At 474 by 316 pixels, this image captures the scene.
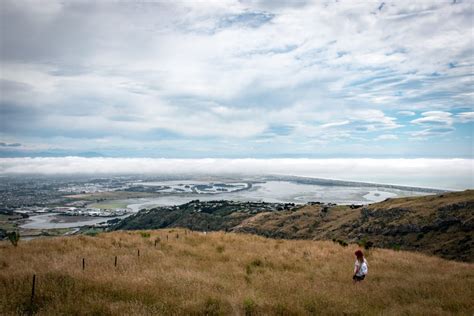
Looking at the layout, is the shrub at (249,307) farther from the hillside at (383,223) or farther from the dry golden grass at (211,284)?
the hillside at (383,223)

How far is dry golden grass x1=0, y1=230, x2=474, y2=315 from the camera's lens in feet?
29.1

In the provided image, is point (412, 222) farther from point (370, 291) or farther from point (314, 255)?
point (370, 291)

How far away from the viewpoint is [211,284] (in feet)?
36.7

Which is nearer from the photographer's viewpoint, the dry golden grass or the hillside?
the dry golden grass

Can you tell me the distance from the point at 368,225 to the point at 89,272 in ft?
229

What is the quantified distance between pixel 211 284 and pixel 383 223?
67386 mm

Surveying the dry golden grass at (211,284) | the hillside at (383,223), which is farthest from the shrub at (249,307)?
the hillside at (383,223)

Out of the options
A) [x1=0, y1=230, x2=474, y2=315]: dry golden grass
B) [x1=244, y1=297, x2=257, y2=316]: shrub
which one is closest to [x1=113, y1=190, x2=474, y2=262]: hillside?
[x1=0, y1=230, x2=474, y2=315]: dry golden grass

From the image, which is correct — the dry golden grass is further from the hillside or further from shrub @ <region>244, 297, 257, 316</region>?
the hillside

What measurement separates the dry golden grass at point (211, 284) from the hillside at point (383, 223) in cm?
1270

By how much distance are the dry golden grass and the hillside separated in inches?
500

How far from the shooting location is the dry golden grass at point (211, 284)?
8859 mm

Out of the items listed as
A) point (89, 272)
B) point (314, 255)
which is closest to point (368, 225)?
point (314, 255)

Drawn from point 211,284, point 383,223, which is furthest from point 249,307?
point 383,223
